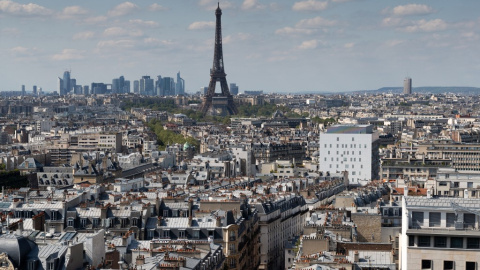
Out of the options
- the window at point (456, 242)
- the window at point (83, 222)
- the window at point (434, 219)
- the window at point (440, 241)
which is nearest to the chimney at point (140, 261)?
the window at point (83, 222)

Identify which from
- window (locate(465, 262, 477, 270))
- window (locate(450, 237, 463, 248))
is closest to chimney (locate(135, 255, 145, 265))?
window (locate(450, 237, 463, 248))

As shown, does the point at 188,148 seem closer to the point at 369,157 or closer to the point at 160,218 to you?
the point at 369,157

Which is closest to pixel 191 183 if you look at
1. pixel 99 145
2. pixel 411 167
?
pixel 411 167

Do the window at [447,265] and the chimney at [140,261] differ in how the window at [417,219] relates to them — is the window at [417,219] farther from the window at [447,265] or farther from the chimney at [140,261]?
the chimney at [140,261]

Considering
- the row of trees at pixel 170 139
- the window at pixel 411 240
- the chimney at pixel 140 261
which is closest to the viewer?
the window at pixel 411 240

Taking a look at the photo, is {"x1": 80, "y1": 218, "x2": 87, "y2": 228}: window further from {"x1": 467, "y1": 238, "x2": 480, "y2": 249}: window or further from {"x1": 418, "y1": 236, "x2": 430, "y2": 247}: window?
{"x1": 467, "y1": 238, "x2": 480, "y2": 249}: window
